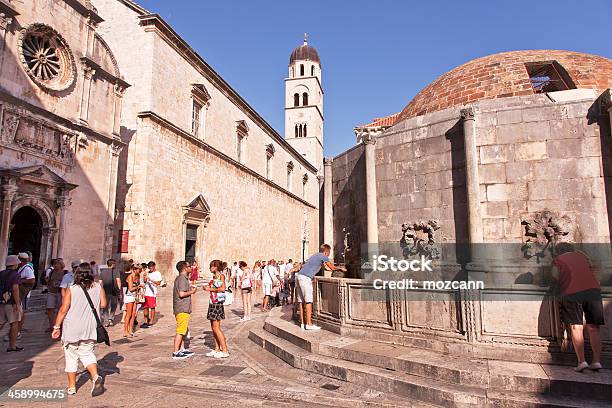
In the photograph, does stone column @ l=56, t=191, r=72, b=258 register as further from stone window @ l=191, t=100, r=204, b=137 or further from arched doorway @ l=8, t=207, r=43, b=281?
stone window @ l=191, t=100, r=204, b=137

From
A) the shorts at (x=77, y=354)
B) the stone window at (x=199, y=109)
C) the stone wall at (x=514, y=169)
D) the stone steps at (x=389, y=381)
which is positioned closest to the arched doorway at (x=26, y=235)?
the stone window at (x=199, y=109)

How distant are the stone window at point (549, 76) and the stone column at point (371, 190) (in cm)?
425

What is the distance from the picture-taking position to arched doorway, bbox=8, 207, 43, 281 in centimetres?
1386

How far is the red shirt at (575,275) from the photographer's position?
4.48 m

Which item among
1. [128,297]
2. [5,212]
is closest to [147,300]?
[128,297]

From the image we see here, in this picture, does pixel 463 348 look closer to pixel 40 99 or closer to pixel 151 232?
pixel 40 99

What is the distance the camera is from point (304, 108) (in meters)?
51.5

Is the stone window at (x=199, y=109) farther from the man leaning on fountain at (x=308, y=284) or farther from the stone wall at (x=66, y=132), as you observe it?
the man leaning on fountain at (x=308, y=284)

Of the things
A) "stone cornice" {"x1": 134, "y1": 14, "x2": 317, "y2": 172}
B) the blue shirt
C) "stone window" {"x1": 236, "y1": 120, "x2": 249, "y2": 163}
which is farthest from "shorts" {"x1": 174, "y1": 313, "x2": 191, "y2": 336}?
"stone window" {"x1": 236, "y1": 120, "x2": 249, "y2": 163}

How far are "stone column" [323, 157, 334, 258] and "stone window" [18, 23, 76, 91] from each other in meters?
10.6

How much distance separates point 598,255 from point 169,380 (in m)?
6.51

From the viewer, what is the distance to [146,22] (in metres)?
19.1

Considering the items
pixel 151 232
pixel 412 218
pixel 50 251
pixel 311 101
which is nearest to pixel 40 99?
pixel 50 251

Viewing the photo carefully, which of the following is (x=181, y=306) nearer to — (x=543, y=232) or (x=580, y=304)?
(x=580, y=304)
